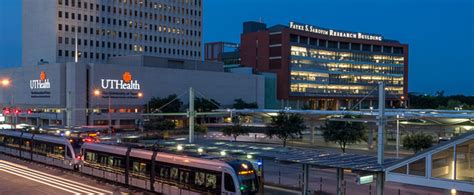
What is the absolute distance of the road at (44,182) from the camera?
3216 centimetres

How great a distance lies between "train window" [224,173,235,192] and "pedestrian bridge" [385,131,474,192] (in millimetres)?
8246

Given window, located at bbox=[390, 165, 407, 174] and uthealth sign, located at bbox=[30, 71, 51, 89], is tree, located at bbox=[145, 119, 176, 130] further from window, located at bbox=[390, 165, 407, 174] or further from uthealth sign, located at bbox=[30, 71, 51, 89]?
window, located at bbox=[390, 165, 407, 174]

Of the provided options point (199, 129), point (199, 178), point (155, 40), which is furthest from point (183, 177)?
point (155, 40)

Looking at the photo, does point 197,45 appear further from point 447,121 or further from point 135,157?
point 135,157

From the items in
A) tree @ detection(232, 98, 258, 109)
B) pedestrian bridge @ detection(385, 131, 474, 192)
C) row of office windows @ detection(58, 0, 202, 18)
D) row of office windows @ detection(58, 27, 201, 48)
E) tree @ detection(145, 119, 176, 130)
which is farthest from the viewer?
row of office windows @ detection(58, 27, 201, 48)

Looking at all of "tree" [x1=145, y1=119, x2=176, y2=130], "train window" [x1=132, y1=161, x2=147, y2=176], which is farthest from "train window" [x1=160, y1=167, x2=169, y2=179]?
"tree" [x1=145, y1=119, x2=176, y2=130]

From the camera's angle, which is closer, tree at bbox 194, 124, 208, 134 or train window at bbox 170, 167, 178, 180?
train window at bbox 170, 167, 178, 180

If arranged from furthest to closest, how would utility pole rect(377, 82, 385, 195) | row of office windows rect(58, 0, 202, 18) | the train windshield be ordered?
row of office windows rect(58, 0, 202, 18), the train windshield, utility pole rect(377, 82, 385, 195)

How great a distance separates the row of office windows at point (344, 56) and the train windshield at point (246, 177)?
121585 mm

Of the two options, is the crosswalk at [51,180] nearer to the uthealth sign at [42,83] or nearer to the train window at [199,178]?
the train window at [199,178]

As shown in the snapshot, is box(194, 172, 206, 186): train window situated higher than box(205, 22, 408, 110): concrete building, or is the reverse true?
box(205, 22, 408, 110): concrete building

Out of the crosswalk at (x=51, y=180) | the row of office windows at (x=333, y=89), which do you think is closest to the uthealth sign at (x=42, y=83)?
the crosswalk at (x=51, y=180)

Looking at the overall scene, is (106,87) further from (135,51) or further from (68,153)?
(68,153)

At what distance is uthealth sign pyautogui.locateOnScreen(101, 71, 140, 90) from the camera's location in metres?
100
